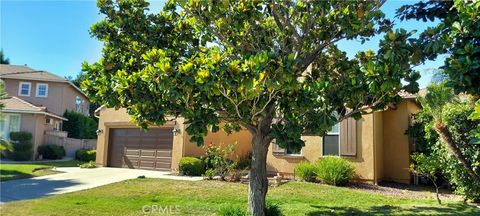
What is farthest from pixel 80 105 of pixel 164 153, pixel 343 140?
pixel 343 140

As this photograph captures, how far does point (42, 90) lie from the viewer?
32.4m

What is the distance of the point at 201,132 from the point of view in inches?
256

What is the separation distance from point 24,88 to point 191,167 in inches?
908

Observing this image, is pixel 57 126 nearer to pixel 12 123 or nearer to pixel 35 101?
pixel 35 101

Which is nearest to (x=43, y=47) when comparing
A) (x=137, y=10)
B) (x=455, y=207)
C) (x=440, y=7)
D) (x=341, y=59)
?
(x=137, y=10)

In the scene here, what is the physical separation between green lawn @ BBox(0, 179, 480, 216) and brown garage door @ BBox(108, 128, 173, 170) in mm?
5440

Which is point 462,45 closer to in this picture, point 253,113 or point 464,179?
point 253,113

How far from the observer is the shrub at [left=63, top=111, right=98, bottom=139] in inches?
1388

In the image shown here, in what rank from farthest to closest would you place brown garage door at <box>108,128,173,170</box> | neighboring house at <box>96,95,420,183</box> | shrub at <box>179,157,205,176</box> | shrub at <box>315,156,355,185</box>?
brown garage door at <box>108,128,173,170</box> < shrub at <box>179,157,205,176</box> < neighboring house at <box>96,95,420,183</box> < shrub at <box>315,156,355,185</box>

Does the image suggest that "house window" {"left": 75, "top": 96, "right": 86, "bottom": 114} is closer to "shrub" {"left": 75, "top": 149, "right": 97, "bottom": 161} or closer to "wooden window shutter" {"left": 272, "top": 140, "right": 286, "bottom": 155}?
"shrub" {"left": 75, "top": 149, "right": 97, "bottom": 161}

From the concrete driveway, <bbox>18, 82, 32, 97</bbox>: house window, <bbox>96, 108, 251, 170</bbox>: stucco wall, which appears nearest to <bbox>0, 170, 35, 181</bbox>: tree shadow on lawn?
the concrete driveway

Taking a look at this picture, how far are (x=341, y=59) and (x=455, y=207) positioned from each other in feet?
17.5

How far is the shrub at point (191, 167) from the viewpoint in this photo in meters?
16.1

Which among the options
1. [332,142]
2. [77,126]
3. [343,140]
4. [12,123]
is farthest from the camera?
[77,126]
